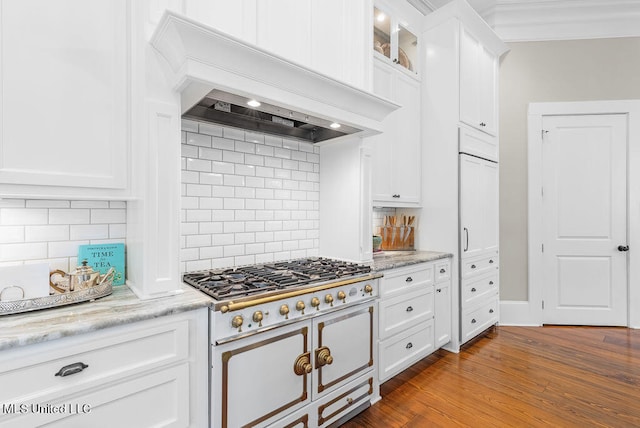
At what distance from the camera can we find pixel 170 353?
1361 millimetres

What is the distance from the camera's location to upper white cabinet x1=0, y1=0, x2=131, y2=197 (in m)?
1.23

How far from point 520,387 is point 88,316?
2742mm

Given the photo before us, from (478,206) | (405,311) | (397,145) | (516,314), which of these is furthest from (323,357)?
(516,314)

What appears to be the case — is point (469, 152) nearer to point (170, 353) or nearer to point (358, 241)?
point (358, 241)

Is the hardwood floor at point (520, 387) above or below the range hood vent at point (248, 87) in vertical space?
below

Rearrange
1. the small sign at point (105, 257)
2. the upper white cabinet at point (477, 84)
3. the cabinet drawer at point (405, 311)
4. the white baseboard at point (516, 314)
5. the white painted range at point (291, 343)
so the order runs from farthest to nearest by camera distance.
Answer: the white baseboard at point (516, 314), the upper white cabinet at point (477, 84), the cabinet drawer at point (405, 311), the small sign at point (105, 257), the white painted range at point (291, 343)

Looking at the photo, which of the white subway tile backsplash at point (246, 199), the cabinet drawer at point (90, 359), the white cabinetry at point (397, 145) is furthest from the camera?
the white cabinetry at point (397, 145)

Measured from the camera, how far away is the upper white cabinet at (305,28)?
1.72 m

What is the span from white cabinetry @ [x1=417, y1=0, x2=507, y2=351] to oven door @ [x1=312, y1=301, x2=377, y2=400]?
1.27 m

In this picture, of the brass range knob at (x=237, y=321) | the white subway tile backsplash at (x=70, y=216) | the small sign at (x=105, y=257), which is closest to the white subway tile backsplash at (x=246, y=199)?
the small sign at (x=105, y=257)

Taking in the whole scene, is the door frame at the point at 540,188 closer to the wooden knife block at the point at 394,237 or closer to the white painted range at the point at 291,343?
the wooden knife block at the point at 394,237

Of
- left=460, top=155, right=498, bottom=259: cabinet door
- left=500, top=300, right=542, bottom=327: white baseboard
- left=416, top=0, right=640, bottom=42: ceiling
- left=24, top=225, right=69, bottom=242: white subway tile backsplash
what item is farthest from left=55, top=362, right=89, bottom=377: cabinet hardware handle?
left=416, top=0, right=640, bottom=42: ceiling

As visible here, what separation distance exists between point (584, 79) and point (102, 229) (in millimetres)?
4839

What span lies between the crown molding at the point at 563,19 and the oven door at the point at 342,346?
12.2ft
